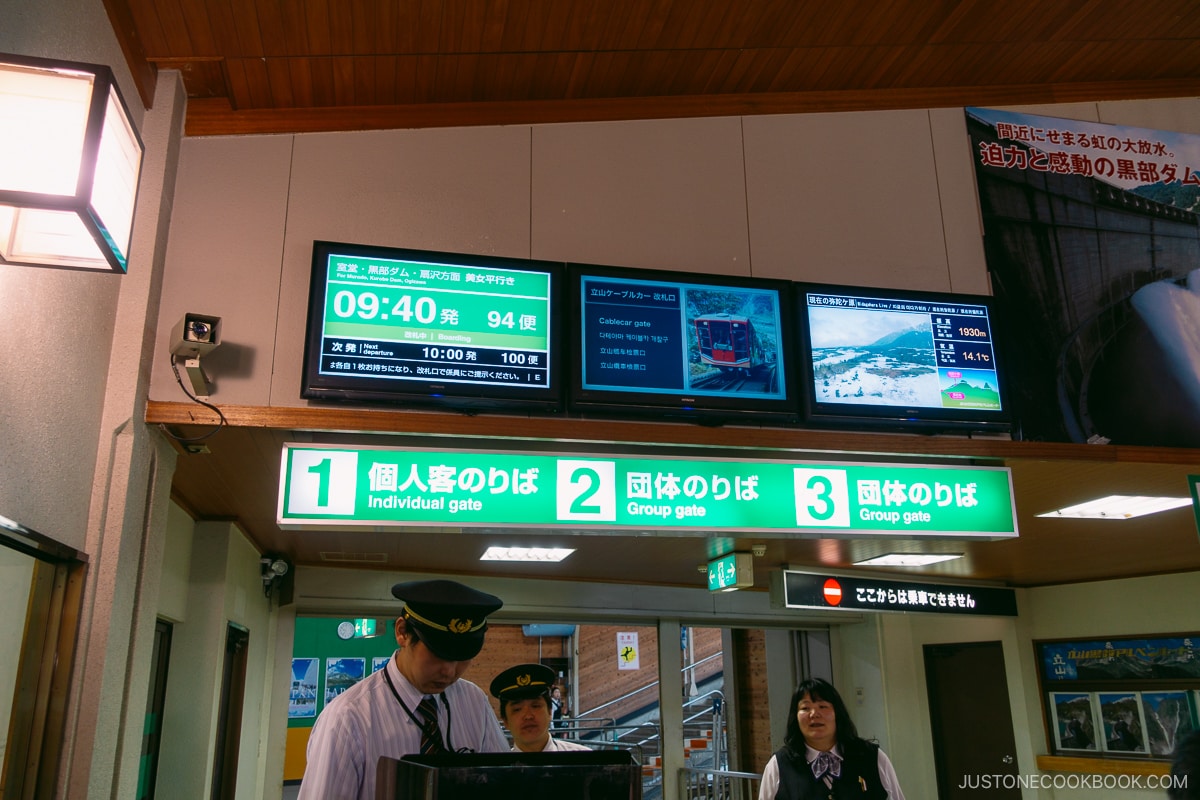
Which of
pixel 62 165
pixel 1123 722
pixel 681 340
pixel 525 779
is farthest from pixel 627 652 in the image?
pixel 525 779

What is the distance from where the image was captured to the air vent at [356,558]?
7562 mm

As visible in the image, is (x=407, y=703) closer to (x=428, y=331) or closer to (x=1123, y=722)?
(x=428, y=331)

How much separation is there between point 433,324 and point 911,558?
496cm

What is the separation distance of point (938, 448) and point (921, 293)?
84 centimetres

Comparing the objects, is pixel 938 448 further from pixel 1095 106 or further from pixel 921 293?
pixel 1095 106

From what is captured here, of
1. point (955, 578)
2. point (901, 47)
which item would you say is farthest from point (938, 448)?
point (955, 578)

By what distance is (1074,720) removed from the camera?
8727 millimetres

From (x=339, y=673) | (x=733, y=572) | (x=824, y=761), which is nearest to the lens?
(x=824, y=761)

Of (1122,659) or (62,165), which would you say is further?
(1122,659)

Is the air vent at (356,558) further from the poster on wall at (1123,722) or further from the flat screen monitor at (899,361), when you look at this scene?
the poster on wall at (1123,722)

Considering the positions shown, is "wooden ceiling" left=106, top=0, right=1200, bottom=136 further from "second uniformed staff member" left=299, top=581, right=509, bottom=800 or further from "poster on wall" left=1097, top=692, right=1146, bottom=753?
"poster on wall" left=1097, top=692, right=1146, bottom=753

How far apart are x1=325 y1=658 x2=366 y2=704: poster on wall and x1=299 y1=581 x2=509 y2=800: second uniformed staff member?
8.82 meters

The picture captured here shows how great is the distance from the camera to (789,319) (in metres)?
4.77

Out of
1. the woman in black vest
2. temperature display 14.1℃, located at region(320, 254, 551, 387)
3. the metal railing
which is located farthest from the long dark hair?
the metal railing
